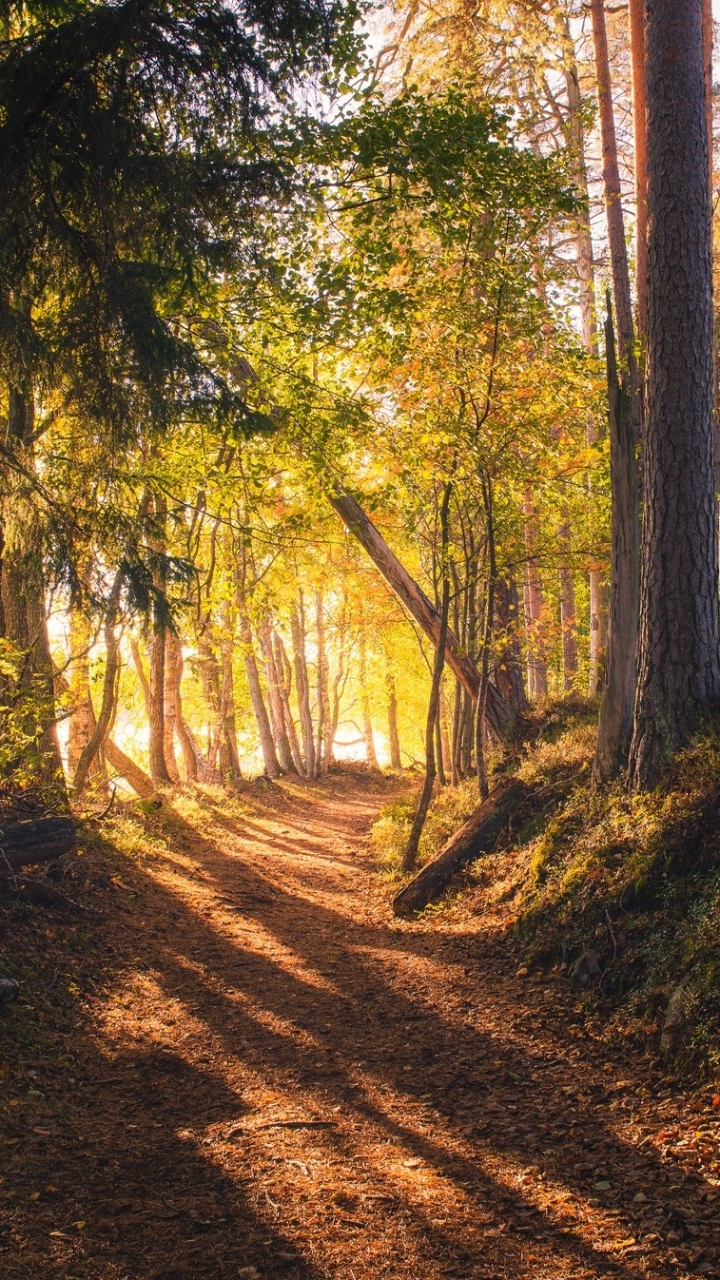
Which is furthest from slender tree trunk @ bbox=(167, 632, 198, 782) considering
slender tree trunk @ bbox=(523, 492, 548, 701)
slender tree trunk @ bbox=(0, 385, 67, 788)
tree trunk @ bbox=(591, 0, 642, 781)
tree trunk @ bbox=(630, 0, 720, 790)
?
tree trunk @ bbox=(630, 0, 720, 790)

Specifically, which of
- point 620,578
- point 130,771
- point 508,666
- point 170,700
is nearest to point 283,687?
point 170,700

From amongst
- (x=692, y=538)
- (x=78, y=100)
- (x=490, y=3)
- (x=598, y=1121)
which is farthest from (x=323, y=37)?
(x=598, y=1121)

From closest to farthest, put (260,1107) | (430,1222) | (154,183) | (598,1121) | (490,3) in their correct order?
1. (430,1222)
2. (598,1121)
3. (260,1107)
4. (154,183)
5. (490,3)

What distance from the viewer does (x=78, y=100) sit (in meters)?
4.84

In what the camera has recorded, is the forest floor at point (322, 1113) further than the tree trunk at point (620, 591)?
No

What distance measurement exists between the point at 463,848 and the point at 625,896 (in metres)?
3.62

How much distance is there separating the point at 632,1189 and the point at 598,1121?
685mm

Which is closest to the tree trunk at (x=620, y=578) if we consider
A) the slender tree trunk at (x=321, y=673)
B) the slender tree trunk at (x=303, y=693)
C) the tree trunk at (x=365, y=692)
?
the tree trunk at (x=365, y=692)

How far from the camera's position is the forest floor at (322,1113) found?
331 centimetres

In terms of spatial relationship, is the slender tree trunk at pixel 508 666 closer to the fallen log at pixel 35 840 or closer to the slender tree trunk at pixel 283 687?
the fallen log at pixel 35 840

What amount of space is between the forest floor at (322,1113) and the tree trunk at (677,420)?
232 cm

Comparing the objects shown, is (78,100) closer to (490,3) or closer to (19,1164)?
(19,1164)

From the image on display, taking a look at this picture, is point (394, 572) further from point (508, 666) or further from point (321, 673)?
point (321, 673)

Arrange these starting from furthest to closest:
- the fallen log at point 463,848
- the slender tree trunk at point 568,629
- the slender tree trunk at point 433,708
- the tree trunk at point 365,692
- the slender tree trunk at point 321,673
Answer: the tree trunk at point 365,692 → the slender tree trunk at point 321,673 → the slender tree trunk at point 568,629 → the slender tree trunk at point 433,708 → the fallen log at point 463,848
